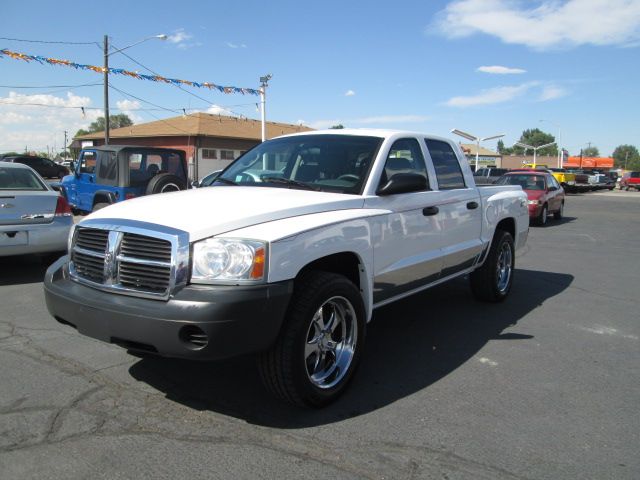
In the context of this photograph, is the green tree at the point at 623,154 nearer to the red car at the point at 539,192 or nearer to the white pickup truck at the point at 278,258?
the red car at the point at 539,192

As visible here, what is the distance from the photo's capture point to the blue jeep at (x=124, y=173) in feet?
34.1

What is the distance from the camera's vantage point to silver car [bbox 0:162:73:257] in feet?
22.2

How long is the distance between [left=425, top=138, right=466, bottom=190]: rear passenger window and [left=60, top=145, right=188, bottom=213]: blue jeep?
249 inches

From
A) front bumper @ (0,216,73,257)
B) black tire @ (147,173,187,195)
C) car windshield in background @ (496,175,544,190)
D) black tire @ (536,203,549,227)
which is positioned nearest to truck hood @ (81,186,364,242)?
front bumper @ (0,216,73,257)

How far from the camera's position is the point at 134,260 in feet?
10.2

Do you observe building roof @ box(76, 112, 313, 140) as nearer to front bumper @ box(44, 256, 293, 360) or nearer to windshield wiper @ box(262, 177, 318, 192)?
windshield wiper @ box(262, 177, 318, 192)

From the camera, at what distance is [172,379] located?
12.6 feet

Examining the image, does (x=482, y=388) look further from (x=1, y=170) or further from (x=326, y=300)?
(x=1, y=170)

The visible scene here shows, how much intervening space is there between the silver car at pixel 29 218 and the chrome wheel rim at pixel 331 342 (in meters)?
5.06

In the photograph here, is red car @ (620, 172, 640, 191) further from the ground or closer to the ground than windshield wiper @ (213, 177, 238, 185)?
further from the ground

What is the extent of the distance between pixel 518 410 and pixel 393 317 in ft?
7.07

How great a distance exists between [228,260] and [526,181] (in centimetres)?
1542

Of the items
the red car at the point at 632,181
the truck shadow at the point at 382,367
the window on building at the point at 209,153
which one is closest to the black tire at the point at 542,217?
the truck shadow at the point at 382,367

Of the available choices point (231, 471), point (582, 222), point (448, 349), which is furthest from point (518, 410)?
point (582, 222)
